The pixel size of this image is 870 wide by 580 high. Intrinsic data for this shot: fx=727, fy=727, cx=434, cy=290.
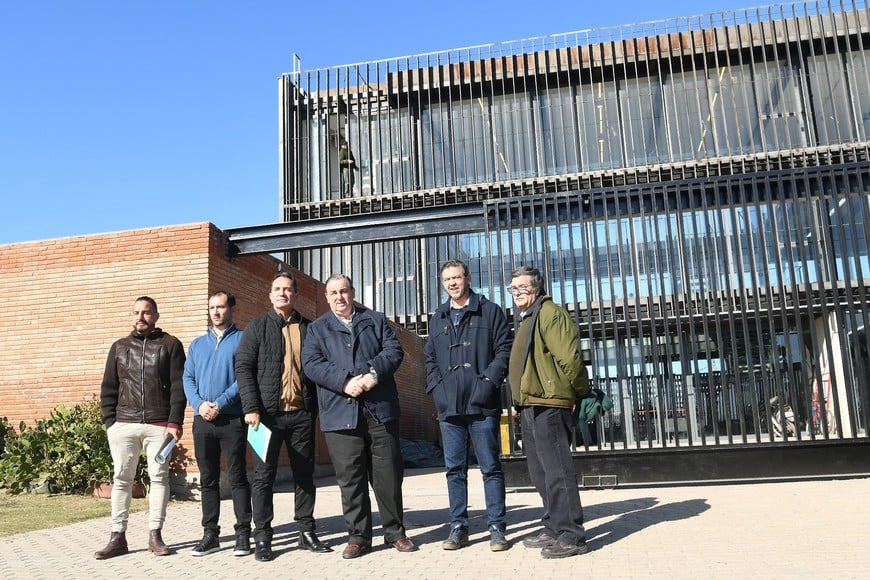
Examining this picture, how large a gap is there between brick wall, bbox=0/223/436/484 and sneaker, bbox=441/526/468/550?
5540 mm

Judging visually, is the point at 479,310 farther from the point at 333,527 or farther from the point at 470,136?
the point at 470,136

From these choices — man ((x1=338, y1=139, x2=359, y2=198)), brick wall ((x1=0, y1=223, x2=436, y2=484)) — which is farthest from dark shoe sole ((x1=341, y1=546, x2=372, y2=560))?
man ((x1=338, y1=139, x2=359, y2=198))

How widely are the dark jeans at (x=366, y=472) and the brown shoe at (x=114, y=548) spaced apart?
1678 mm

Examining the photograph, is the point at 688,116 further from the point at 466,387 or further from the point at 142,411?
the point at 142,411

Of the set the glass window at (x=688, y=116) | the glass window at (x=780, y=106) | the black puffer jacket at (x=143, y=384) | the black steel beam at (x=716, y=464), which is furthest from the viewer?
the glass window at (x=688, y=116)

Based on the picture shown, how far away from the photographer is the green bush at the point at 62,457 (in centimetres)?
931

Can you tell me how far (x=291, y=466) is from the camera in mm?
5309

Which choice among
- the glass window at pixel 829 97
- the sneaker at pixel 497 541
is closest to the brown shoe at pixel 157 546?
the sneaker at pixel 497 541

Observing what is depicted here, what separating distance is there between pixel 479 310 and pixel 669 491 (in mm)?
4413

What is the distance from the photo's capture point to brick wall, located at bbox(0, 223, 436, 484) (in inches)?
389

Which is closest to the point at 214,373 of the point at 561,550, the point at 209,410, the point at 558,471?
the point at 209,410

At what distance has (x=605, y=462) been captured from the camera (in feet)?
29.0

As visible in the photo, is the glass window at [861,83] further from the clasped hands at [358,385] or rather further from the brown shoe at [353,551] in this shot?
the brown shoe at [353,551]

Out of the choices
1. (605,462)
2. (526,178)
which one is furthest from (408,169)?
(605,462)
